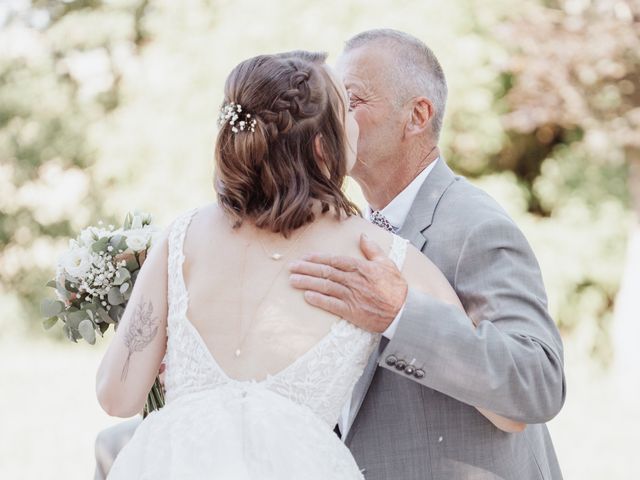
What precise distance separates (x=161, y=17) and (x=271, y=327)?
37.3 ft

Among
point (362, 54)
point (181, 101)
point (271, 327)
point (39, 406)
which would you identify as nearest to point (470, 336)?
point (271, 327)

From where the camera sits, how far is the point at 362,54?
127 inches

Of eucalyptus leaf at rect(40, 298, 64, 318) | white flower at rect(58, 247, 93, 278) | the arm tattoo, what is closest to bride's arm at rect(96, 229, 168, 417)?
the arm tattoo

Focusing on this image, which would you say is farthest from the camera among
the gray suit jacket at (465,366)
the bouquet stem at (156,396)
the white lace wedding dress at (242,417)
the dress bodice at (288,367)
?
the bouquet stem at (156,396)

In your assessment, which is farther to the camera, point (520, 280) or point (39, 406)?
point (39, 406)

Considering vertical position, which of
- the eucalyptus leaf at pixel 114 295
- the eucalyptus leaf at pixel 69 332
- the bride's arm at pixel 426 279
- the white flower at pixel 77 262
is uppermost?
the bride's arm at pixel 426 279

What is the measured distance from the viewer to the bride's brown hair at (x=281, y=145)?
2133mm

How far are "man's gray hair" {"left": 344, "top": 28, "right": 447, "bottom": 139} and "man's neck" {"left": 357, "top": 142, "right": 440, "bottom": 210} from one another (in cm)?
13

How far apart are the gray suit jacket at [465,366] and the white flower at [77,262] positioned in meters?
0.97

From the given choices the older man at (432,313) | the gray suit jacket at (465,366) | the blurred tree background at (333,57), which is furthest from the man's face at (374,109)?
the blurred tree background at (333,57)

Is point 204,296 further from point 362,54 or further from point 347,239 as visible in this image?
point 362,54

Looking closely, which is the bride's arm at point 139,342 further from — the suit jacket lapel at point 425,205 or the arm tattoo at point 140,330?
the suit jacket lapel at point 425,205

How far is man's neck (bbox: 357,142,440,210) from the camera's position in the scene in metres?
3.06

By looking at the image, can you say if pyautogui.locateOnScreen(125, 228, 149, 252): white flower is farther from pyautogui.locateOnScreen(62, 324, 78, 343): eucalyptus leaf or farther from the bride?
the bride
